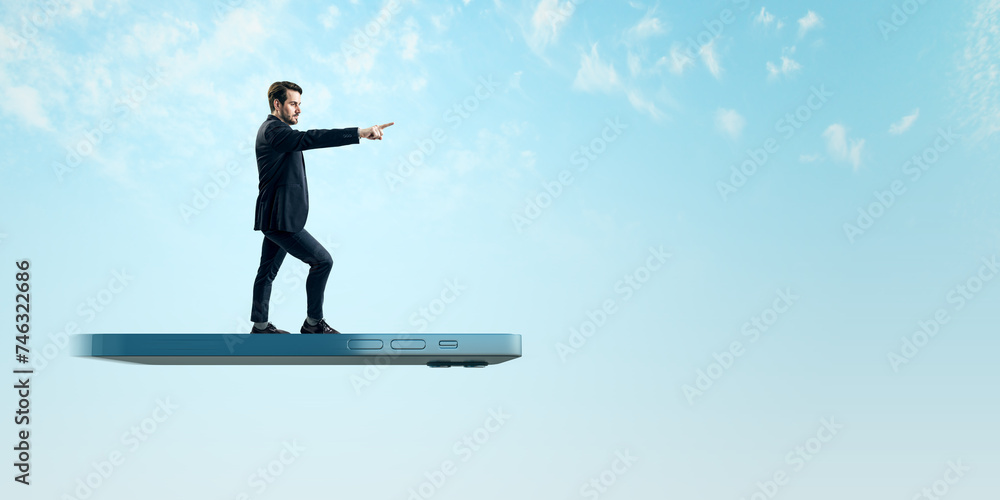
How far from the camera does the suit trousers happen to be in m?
5.59

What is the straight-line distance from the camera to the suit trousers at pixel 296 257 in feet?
18.4

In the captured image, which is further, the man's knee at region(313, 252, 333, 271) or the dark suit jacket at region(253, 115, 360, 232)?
the man's knee at region(313, 252, 333, 271)

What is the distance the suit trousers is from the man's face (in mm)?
757

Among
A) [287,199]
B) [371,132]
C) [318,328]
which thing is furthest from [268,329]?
[371,132]

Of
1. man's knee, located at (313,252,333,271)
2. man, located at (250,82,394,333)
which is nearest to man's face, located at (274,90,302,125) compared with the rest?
man, located at (250,82,394,333)

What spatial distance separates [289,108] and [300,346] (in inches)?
61.4

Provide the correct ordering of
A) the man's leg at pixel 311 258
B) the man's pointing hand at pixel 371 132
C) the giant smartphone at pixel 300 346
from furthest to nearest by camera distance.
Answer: the man's leg at pixel 311 258 → the man's pointing hand at pixel 371 132 → the giant smartphone at pixel 300 346

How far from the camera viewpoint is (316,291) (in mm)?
5688

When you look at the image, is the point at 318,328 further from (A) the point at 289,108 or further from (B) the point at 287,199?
(A) the point at 289,108

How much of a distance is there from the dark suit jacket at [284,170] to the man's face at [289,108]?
0.09m

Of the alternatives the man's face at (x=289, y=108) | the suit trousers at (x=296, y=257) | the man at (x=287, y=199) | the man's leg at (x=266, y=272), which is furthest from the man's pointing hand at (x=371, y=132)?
the man's leg at (x=266, y=272)

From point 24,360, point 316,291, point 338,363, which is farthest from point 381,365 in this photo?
point 24,360

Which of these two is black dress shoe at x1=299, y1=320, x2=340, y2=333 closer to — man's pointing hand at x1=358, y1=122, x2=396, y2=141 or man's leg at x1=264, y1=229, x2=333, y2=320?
man's leg at x1=264, y1=229, x2=333, y2=320

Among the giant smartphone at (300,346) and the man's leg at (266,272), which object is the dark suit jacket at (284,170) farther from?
the giant smartphone at (300,346)
